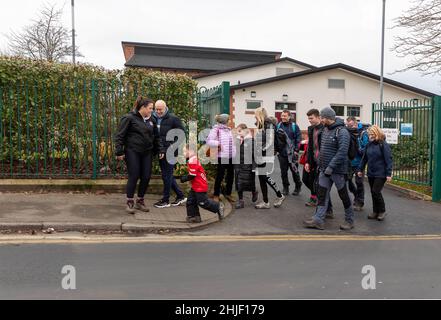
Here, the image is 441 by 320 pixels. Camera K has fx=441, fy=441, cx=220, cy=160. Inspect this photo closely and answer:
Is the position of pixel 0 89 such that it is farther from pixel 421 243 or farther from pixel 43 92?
pixel 421 243

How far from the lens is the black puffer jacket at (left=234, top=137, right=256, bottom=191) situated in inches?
322

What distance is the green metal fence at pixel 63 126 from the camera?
8.81 meters

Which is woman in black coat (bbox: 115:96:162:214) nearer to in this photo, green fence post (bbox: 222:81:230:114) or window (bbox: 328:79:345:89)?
green fence post (bbox: 222:81:230:114)

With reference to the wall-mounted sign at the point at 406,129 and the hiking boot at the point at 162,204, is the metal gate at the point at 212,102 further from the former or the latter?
the wall-mounted sign at the point at 406,129

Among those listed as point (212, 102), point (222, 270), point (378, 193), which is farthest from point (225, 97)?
point (222, 270)

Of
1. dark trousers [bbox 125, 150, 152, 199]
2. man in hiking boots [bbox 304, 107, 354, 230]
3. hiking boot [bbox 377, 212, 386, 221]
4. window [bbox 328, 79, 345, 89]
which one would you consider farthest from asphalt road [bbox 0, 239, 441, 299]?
window [bbox 328, 79, 345, 89]

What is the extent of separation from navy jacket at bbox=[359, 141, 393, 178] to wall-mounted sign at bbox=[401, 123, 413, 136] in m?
3.95

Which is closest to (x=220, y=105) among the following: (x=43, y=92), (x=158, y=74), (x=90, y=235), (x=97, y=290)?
(x=158, y=74)

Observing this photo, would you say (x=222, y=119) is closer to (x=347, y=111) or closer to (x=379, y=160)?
(x=379, y=160)

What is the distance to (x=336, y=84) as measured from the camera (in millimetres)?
28031

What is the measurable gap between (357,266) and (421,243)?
182 centimetres

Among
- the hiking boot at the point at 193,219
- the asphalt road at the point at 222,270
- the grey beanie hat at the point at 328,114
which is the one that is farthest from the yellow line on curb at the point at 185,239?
the grey beanie hat at the point at 328,114
